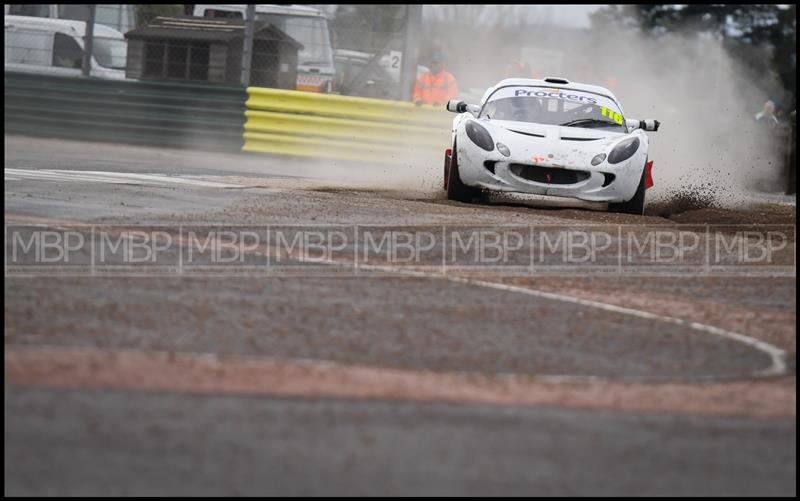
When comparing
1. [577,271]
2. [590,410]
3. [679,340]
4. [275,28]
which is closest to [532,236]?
[577,271]

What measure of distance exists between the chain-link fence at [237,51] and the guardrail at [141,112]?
1.08 ft

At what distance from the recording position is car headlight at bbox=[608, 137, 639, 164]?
1248 cm

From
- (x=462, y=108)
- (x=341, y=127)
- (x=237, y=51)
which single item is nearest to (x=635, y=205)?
(x=462, y=108)

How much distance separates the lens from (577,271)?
27.8 feet

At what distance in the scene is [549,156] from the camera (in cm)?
1231

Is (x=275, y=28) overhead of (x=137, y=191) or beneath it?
overhead

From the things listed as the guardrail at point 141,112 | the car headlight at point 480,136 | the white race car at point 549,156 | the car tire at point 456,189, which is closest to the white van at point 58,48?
the guardrail at point 141,112

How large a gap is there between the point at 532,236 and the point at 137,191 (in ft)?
13.1

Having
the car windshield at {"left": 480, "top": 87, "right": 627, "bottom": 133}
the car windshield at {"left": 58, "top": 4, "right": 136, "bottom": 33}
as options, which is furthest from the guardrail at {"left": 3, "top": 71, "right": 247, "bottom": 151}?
the car windshield at {"left": 480, "top": 87, "right": 627, "bottom": 133}

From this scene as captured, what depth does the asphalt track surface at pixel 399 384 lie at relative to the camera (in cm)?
399

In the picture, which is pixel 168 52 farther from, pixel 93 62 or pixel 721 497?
pixel 721 497

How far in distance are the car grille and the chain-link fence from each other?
8.65 meters

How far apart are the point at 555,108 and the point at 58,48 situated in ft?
43.3

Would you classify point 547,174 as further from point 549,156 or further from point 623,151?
point 623,151
